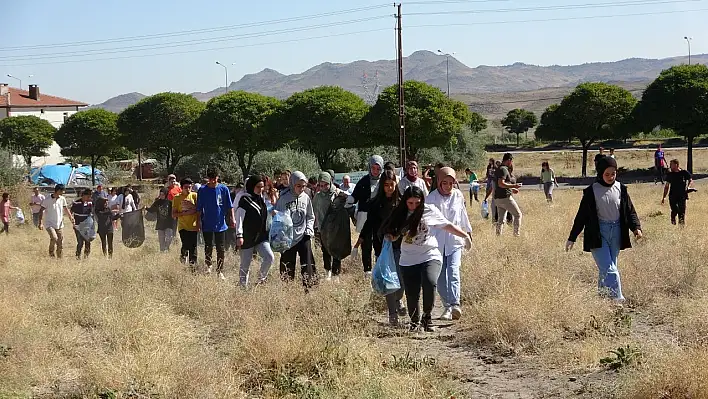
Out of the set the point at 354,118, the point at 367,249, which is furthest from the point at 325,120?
the point at 367,249

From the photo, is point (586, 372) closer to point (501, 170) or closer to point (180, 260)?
point (180, 260)

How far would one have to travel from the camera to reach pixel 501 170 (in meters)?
14.7

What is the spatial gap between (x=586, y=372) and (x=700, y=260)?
4971mm

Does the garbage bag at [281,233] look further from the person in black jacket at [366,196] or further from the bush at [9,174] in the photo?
the bush at [9,174]

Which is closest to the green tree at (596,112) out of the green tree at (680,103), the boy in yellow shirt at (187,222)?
the green tree at (680,103)

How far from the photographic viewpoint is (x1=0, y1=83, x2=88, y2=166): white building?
8722 centimetres

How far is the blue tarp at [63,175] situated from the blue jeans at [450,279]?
4804 cm

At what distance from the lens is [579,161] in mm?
56062

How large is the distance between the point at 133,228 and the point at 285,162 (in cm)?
2560

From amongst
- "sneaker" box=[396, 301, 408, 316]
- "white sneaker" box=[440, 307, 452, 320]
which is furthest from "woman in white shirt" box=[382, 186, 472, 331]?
"sneaker" box=[396, 301, 408, 316]

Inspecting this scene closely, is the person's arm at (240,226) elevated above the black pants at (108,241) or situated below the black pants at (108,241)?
above

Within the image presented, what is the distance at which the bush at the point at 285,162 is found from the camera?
41.4 m

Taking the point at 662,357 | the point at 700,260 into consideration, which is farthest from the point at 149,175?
the point at 662,357

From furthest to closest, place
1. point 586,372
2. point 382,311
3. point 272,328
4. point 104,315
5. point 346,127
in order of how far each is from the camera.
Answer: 1. point 346,127
2. point 382,311
3. point 104,315
4. point 272,328
5. point 586,372
